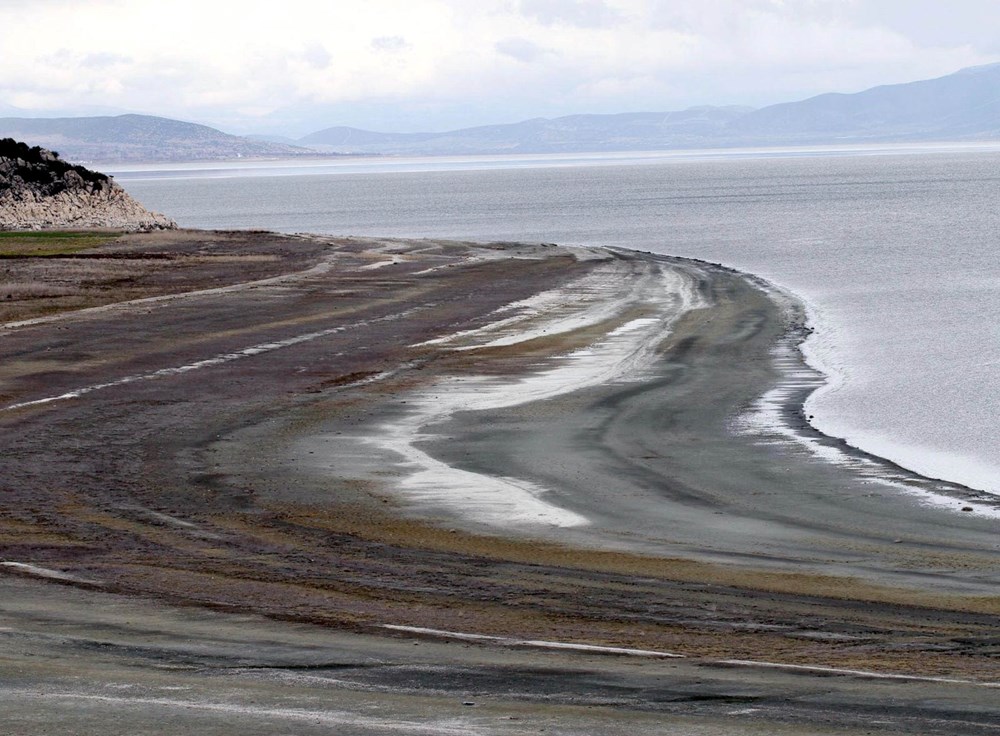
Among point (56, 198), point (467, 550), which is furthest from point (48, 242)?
point (467, 550)

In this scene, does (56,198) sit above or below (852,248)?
above

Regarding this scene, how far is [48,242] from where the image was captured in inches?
2525

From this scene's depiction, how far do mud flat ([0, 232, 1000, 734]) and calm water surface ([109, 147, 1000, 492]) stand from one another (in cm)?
161

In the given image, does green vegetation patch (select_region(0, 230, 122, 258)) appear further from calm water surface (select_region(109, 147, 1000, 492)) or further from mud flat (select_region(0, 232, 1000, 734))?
mud flat (select_region(0, 232, 1000, 734))

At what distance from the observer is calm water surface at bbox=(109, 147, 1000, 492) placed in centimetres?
2197

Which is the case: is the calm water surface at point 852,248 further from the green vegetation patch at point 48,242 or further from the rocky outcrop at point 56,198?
the green vegetation patch at point 48,242

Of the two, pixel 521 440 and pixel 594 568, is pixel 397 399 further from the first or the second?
pixel 594 568

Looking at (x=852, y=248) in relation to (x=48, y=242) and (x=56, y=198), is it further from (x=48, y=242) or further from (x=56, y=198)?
(x=56, y=198)

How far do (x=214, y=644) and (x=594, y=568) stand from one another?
354 centimetres

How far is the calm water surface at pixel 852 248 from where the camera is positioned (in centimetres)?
2197

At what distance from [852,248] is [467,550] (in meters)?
59.9

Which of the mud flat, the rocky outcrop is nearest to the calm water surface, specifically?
the mud flat

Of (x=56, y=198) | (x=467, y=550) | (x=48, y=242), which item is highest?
(x=56, y=198)

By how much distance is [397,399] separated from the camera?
22750mm
